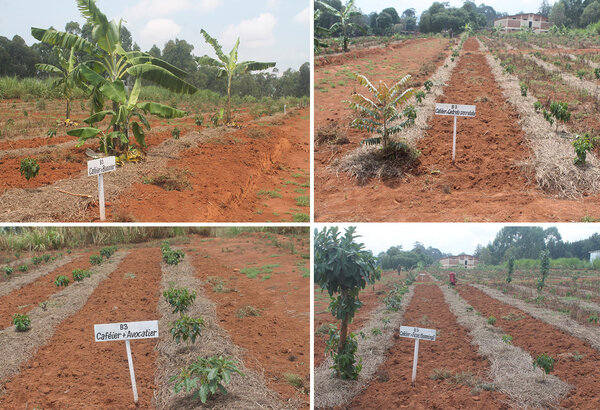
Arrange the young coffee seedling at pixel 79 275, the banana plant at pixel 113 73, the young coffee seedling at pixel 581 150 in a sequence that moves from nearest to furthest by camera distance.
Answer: the young coffee seedling at pixel 581 150 → the banana plant at pixel 113 73 → the young coffee seedling at pixel 79 275

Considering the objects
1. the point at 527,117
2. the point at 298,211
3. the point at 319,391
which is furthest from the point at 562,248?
the point at 319,391

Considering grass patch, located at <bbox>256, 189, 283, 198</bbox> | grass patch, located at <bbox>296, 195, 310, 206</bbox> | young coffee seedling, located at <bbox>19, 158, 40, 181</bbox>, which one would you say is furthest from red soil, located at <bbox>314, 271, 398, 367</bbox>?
young coffee seedling, located at <bbox>19, 158, 40, 181</bbox>

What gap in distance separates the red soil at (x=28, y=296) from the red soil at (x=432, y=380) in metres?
5.89

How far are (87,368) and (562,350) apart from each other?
691 centimetres

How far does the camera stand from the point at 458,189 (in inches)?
274

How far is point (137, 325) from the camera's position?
4.60 m

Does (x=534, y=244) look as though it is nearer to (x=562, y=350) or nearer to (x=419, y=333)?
(x=562, y=350)

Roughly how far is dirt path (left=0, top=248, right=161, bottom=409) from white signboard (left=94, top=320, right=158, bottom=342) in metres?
0.73

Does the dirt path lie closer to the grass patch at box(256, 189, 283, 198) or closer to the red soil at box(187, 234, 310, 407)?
the red soil at box(187, 234, 310, 407)

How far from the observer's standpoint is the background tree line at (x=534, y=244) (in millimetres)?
8898

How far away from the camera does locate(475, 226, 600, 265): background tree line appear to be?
8.90m

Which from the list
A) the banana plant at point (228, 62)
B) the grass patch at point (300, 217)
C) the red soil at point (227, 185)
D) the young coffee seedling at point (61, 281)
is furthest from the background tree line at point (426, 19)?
the young coffee seedling at point (61, 281)

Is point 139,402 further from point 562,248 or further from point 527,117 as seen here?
point 562,248

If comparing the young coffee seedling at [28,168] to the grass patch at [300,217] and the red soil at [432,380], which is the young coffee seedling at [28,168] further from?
the red soil at [432,380]
